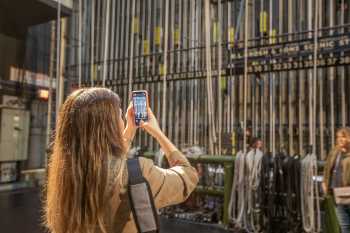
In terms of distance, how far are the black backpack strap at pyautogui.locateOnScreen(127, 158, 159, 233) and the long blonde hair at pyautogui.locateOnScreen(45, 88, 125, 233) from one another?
0.27 feet

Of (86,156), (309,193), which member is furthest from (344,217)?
(86,156)

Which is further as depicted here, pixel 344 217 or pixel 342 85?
pixel 342 85

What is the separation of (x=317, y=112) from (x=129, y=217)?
5.61 m

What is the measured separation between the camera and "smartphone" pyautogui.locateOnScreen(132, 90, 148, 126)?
1297 millimetres

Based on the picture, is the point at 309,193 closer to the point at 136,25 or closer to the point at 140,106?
the point at 140,106

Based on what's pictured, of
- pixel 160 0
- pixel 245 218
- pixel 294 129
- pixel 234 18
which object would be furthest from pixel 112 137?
pixel 160 0

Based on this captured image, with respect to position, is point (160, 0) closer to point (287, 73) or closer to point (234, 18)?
point (234, 18)

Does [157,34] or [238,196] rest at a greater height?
[157,34]

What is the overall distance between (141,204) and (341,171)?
2681 mm

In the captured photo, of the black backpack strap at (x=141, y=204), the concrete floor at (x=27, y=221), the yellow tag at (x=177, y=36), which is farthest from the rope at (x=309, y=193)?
the yellow tag at (x=177, y=36)

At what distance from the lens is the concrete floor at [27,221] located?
423cm

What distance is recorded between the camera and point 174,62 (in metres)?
6.78

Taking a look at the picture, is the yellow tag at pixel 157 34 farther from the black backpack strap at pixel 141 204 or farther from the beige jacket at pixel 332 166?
the black backpack strap at pixel 141 204

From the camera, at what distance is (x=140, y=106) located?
1328 millimetres
